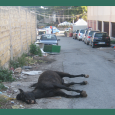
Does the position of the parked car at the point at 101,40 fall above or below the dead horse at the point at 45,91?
above

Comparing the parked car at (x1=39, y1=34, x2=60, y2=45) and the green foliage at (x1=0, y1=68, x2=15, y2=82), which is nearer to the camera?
the green foliage at (x1=0, y1=68, x2=15, y2=82)

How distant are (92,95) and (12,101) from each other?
98.1 inches

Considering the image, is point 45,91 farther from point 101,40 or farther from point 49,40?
point 101,40

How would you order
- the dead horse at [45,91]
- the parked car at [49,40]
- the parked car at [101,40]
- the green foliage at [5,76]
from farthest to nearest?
the parked car at [101,40], the parked car at [49,40], the green foliage at [5,76], the dead horse at [45,91]

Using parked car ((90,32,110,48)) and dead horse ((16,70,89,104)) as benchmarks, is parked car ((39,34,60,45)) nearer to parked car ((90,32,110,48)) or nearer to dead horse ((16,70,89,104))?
parked car ((90,32,110,48))

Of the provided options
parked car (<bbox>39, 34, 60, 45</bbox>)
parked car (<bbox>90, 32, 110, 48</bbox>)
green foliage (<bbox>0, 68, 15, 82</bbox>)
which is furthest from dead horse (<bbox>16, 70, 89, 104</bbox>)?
parked car (<bbox>90, 32, 110, 48</bbox>)

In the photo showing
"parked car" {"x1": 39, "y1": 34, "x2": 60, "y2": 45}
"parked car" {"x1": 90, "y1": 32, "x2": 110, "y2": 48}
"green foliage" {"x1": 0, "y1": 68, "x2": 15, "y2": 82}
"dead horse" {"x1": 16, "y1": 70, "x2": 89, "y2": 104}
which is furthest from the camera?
"parked car" {"x1": 90, "y1": 32, "x2": 110, "y2": 48}

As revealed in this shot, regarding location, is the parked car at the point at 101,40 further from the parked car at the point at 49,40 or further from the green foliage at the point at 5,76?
the green foliage at the point at 5,76

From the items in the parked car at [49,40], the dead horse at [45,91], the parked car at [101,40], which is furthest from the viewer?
the parked car at [101,40]

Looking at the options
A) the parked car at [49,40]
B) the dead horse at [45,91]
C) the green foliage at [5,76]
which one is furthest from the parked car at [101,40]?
the dead horse at [45,91]

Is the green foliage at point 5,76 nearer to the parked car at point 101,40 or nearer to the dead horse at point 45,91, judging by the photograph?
the dead horse at point 45,91

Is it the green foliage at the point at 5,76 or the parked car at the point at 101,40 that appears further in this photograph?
the parked car at the point at 101,40

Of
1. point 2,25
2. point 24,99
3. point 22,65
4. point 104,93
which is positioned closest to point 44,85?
point 24,99

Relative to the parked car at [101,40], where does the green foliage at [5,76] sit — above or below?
below
